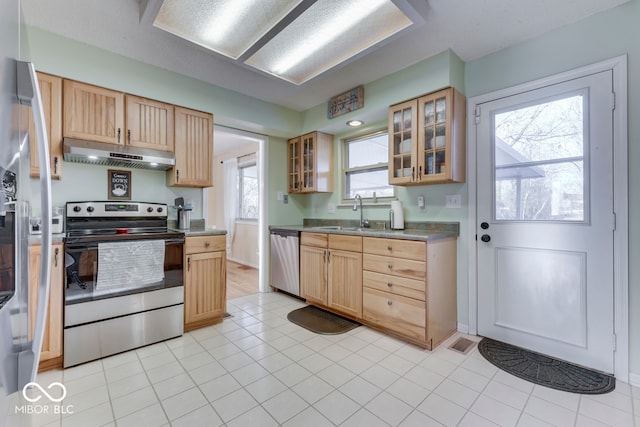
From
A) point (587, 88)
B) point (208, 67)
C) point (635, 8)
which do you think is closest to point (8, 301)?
point (208, 67)

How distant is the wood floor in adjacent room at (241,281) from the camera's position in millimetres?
3798

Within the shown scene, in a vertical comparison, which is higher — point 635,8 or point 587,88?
point 635,8

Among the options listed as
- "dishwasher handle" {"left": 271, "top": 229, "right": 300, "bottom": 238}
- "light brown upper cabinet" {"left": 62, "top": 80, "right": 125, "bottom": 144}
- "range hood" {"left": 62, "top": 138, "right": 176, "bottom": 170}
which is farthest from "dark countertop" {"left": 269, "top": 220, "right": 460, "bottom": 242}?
"light brown upper cabinet" {"left": 62, "top": 80, "right": 125, "bottom": 144}

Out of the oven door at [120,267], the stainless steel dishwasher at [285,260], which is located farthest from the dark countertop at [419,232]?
the oven door at [120,267]

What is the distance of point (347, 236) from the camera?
2.76m

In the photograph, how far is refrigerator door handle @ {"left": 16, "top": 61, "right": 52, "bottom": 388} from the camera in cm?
72

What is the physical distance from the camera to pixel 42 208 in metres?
0.91

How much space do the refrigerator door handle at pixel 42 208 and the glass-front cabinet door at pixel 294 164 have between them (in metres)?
2.99

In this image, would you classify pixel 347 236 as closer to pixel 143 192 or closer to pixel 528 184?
pixel 528 184

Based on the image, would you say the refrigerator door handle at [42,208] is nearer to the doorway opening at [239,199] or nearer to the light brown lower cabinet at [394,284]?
the light brown lower cabinet at [394,284]

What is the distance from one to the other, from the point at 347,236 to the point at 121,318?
1.99 m

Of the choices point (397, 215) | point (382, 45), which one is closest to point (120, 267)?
point (397, 215)

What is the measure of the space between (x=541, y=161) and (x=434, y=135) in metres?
0.82

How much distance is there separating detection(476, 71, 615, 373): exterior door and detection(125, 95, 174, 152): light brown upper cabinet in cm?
286
